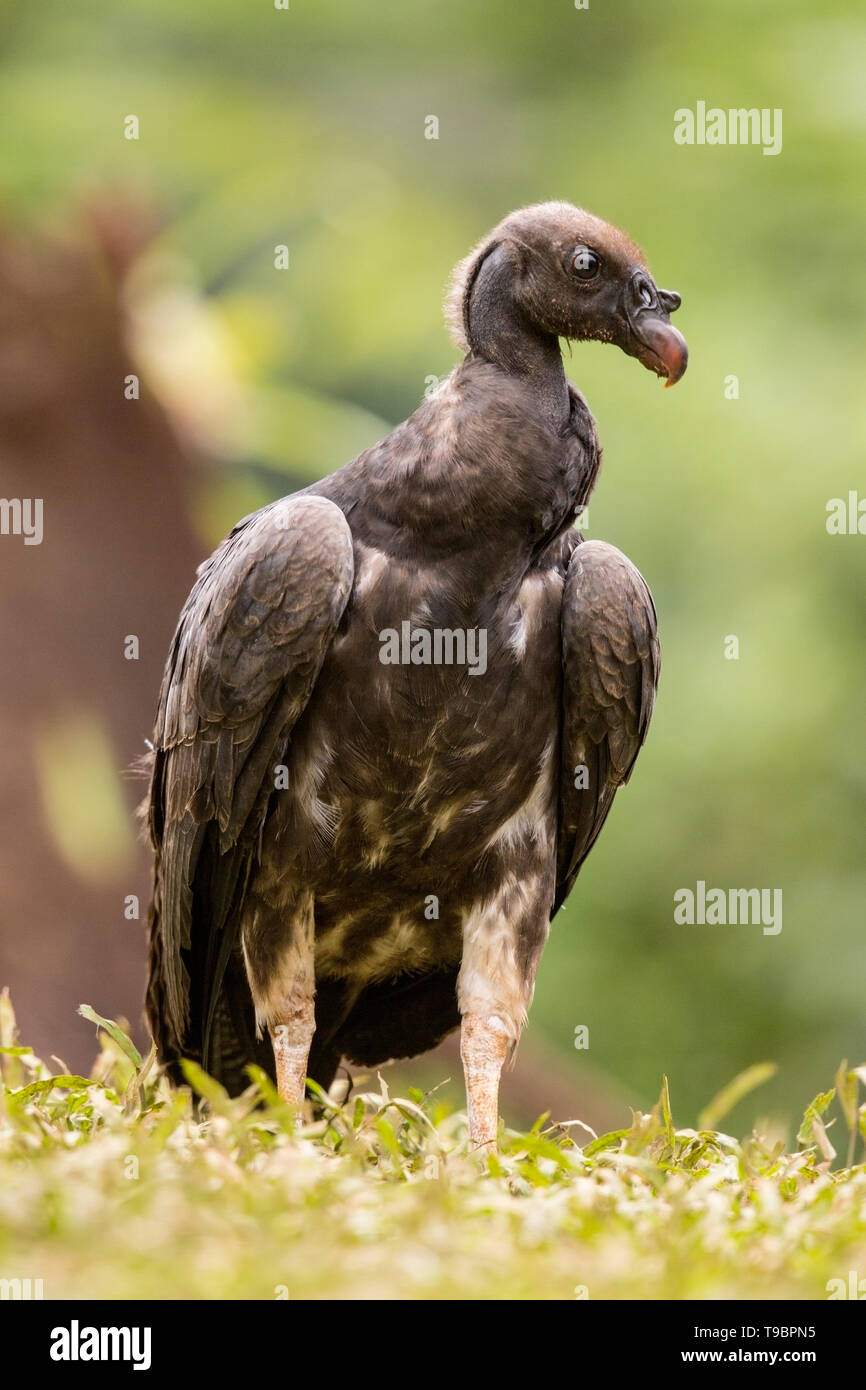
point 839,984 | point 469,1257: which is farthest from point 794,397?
point 469,1257

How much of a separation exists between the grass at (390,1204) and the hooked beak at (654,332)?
2366mm

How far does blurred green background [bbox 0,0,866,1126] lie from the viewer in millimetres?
12172

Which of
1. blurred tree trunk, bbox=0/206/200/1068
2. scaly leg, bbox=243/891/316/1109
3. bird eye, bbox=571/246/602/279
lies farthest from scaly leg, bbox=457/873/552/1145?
blurred tree trunk, bbox=0/206/200/1068

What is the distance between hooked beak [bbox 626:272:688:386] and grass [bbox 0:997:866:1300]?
7.76 feet

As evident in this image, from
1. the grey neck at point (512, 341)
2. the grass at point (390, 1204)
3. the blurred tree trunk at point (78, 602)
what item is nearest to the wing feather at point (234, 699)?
the grass at point (390, 1204)

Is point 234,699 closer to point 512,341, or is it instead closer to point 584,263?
point 512,341

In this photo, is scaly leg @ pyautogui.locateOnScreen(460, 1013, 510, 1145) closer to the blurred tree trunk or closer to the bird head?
the bird head

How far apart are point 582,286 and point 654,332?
0.30 meters

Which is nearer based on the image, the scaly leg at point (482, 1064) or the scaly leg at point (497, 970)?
the scaly leg at point (482, 1064)

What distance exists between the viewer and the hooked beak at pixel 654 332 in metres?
5.61

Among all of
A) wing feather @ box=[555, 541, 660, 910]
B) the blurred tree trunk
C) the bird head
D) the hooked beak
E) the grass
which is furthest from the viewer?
the blurred tree trunk

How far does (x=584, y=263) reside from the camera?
5703mm

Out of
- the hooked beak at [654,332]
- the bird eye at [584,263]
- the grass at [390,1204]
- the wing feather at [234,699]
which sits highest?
the bird eye at [584,263]

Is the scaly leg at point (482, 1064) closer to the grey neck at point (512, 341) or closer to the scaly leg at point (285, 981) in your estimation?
the scaly leg at point (285, 981)
